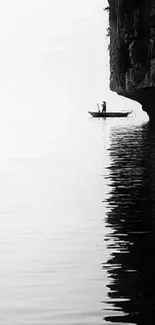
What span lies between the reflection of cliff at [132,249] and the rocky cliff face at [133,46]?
20.6m

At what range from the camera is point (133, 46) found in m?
51.8

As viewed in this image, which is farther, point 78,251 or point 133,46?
point 133,46

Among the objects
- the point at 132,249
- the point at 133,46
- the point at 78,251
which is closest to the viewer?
the point at 132,249

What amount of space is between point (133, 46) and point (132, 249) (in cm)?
3934

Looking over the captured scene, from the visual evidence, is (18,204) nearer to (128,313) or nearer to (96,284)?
(96,284)

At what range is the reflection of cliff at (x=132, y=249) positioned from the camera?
9.82 metres

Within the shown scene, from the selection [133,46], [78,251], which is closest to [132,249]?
[78,251]

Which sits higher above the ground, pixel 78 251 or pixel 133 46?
pixel 133 46

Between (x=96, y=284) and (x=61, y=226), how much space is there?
6.39m

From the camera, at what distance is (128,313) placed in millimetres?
9547

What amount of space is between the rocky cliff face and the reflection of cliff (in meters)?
20.6

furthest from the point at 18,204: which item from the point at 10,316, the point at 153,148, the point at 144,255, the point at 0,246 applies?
the point at 153,148

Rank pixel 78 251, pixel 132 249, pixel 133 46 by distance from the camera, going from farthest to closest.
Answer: pixel 133 46
pixel 78 251
pixel 132 249

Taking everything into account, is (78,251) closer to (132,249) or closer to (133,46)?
(132,249)
